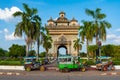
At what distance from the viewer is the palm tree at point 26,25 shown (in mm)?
44938

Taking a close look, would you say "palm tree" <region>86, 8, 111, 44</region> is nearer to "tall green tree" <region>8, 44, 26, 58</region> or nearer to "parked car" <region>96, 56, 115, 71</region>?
"parked car" <region>96, 56, 115, 71</region>

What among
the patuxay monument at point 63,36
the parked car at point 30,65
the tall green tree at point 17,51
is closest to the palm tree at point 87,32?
the parked car at point 30,65

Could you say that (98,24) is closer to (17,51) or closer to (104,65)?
(104,65)

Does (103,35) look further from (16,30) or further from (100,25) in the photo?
(16,30)

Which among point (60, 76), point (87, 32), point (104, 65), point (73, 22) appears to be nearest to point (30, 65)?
point (104, 65)

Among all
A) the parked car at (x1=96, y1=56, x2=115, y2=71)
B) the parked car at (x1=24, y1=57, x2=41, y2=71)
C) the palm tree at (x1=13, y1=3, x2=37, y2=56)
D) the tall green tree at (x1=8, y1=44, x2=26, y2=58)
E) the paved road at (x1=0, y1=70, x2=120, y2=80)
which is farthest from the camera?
the tall green tree at (x1=8, y1=44, x2=26, y2=58)

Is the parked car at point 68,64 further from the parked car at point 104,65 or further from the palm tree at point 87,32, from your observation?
the palm tree at point 87,32

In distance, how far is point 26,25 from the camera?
45.0 m

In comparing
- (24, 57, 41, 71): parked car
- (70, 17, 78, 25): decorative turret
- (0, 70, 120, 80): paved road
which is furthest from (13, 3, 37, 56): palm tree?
(70, 17, 78, 25): decorative turret

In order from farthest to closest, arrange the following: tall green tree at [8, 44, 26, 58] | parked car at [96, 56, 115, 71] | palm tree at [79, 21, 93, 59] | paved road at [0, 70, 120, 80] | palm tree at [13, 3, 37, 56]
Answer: tall green tree at [8, 44, 26, 58]
palm tree at [79, 21, 93, 59]
palm tree at [13, 3, 37, 56]
parked car at [96, 56, 115, 71]
paved road at [0, 70, 120, 80]

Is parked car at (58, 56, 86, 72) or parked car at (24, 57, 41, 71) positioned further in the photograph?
parked car at (24, 57, 41, 71)

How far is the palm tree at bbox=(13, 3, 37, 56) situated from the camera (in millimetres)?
44938

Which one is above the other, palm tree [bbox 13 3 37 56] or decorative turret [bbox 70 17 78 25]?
decorative turret [bbox 70 17 78 25]

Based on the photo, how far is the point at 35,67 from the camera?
36938 millimetres
